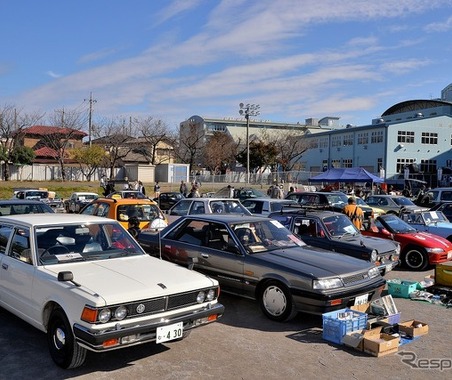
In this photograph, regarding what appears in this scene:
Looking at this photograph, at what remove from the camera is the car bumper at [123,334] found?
167 inches

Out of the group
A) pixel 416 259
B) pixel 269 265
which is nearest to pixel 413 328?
pixel 269 265

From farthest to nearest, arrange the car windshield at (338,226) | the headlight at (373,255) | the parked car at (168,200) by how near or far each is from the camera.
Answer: the parked car at (168,200)
the car windshield at (338,226)
the headlight at (373,255)

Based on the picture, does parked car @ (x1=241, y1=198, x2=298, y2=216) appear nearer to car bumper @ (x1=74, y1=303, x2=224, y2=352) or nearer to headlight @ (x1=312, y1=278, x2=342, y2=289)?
headlight @ (x1=312, y1=278, x2=342, y2=289)

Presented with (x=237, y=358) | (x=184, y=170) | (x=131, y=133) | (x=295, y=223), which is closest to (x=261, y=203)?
(x=295, y=223)

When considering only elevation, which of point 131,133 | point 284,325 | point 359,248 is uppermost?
point 131,133

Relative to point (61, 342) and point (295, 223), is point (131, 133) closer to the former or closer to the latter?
point (295, 223)

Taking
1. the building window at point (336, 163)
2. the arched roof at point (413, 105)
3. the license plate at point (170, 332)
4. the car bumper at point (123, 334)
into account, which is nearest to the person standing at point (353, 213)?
the car bumper at point (123, 334)

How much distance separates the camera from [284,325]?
6309 mm

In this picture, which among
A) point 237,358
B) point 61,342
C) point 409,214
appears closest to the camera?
point 61,342

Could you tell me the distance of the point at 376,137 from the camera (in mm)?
55281

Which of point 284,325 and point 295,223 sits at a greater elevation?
point 295,223

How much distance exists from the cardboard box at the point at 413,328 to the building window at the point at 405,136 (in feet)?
171

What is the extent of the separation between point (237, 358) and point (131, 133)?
54.8 meters

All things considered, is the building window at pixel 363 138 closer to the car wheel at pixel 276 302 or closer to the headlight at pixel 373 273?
the headlight at pixel 373 273
